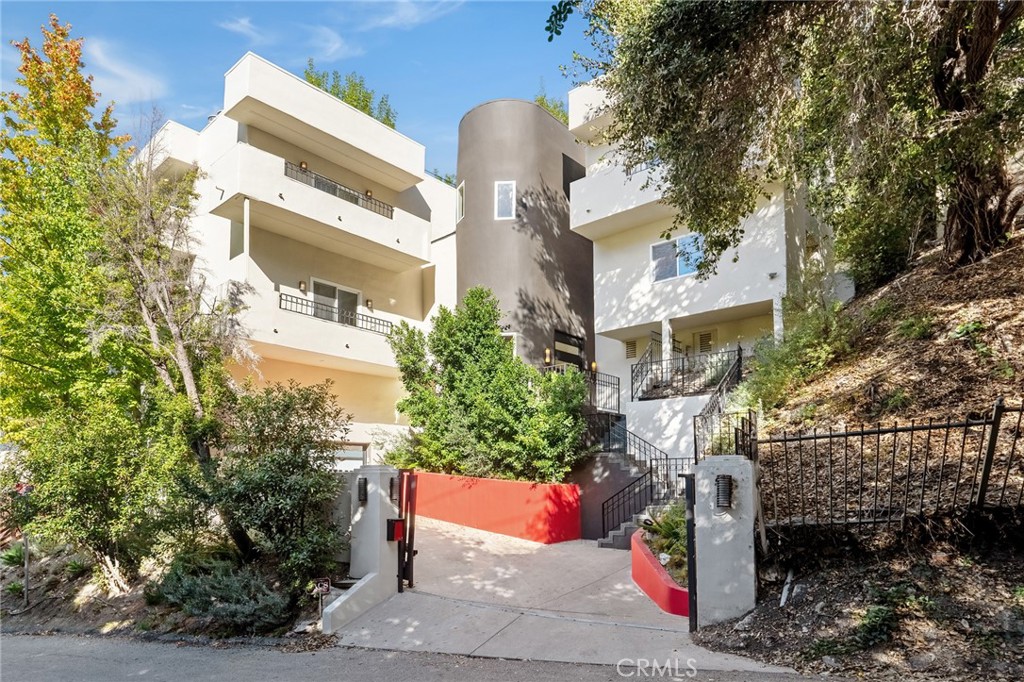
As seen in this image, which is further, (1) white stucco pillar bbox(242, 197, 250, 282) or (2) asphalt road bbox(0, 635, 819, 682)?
(1) white stucco pillar bbox(242, 197, 250, 282)

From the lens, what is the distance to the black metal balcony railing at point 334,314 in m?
17.2

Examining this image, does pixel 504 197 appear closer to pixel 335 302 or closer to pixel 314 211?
pixel 314 211

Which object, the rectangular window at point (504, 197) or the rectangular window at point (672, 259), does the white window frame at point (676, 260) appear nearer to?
the rectangular window at point (672, 259)

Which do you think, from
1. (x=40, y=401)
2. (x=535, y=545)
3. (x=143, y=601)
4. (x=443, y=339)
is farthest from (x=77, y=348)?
(x=535, y=545)

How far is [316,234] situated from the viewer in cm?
1803

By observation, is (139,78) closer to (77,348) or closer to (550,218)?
(77,348)

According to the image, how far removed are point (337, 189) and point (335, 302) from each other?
11.0ft

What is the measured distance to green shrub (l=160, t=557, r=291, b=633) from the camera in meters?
7.93

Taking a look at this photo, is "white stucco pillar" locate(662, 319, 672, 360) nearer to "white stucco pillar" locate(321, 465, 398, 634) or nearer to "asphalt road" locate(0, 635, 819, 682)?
"white stucco pillar" locate(321, 465, 398, 634)

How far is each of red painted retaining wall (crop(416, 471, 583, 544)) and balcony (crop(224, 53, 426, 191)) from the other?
10333 millimetres

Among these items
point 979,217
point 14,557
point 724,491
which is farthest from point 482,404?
point 979,217

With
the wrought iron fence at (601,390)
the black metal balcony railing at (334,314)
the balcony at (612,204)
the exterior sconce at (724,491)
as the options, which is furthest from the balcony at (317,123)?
the exterior sconce at (724,491)

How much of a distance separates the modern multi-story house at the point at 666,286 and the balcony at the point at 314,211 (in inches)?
208

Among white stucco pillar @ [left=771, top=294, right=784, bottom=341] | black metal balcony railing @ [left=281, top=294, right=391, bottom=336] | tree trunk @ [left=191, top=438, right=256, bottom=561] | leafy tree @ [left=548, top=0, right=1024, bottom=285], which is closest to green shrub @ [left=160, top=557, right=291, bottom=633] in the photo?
tree trunk @ [left=191, top=438, right=256, bottom=561]
